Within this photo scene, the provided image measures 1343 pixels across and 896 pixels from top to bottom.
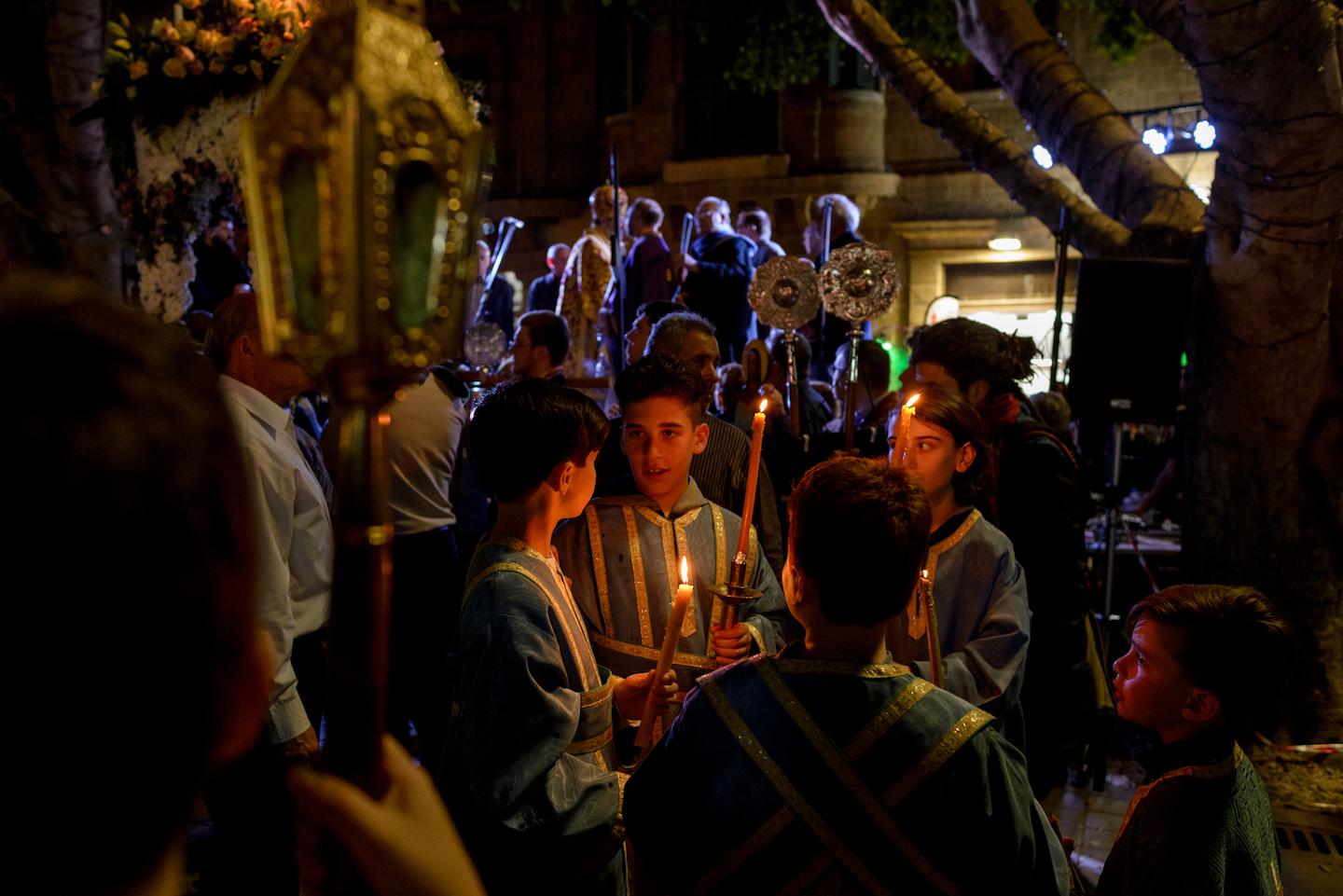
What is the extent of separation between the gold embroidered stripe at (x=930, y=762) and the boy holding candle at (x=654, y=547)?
39.0 inches

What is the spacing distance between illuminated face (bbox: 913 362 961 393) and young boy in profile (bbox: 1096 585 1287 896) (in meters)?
1.57

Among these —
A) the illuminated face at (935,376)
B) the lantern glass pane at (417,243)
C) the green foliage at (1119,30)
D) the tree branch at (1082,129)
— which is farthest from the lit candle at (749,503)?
the green foliage at (1119,30)

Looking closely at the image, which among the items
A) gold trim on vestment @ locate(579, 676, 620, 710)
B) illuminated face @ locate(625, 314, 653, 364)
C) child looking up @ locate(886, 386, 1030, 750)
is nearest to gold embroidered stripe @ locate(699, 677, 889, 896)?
gold trim on vestment @ locate(579, 676, 620, 710)

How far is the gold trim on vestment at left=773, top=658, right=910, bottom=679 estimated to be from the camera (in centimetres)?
152

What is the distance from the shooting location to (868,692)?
1.50 metres

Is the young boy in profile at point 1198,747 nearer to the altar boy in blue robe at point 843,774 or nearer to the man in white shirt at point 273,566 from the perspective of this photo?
the altar boy in blue robe at point 843,774

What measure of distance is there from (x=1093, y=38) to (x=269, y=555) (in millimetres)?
15306

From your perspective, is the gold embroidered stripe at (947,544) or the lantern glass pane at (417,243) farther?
the gold embroidered stripe at (947,544)

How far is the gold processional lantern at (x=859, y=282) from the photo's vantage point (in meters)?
4.42

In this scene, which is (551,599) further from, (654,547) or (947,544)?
(947,544)

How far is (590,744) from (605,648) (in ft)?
1.78

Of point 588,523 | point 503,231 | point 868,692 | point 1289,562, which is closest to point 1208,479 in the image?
point 1289,562

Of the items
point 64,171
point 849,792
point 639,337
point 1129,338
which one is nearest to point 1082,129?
point 1129,338

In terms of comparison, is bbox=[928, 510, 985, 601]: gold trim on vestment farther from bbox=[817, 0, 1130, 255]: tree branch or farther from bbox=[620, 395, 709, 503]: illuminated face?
bbox=[817, 0, 1130, 255]: tree branch
